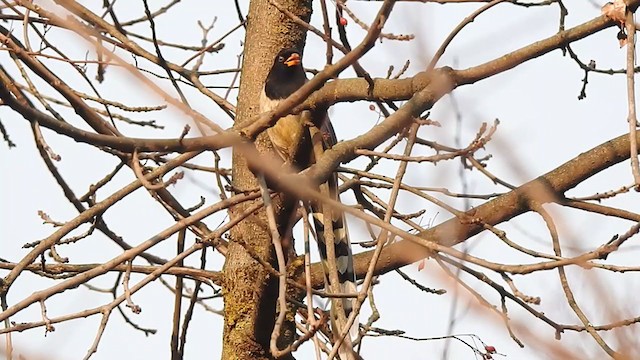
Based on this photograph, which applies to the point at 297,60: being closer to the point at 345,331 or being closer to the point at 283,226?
the point at 283,226

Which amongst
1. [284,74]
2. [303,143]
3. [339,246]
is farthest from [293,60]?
[303,143]

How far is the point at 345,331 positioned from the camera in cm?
278

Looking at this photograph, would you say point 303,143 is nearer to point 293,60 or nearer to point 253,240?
point 253,240

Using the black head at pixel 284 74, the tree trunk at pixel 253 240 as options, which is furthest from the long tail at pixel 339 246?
the black head at pixel 284 74

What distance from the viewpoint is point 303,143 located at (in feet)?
12.7

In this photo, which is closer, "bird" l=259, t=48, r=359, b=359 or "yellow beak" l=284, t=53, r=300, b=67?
"bird" l=259, t=48, r=359, b=359

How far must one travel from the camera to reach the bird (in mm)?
3879

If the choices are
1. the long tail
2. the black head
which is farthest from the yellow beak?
the long tail

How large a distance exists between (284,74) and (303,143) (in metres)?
1.38

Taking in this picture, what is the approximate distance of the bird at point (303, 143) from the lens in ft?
12.7

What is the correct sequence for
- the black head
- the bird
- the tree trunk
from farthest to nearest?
1. the black head
2. the tree trunk
3. the bird

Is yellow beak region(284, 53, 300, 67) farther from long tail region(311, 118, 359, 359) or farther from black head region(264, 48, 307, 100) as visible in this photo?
long tail region(311, 118, 359, 359)

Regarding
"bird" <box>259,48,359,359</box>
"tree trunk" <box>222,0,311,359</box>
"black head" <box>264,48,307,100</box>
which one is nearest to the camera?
"bird" <box>259,48,359,359</box>

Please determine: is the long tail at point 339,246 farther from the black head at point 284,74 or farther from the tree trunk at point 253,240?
the black head at point 284,74
